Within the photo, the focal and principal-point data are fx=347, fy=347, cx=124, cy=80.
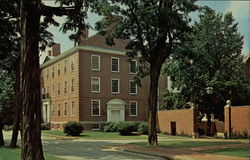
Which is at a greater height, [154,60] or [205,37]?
[205,37]

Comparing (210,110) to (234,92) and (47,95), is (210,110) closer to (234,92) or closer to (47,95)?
(234,92)

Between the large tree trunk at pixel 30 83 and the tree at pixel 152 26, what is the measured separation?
10304mm

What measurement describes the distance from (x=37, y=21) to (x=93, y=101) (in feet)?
107

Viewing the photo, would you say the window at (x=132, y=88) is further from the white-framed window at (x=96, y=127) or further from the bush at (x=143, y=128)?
the bush at (x=143, y=128)

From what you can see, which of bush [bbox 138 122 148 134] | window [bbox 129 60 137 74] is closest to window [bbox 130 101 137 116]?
window [bbox 129 60 137 74]

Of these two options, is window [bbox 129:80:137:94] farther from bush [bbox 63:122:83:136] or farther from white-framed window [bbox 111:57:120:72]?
bush [bbox 63:122:83:136]

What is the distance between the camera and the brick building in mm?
40844

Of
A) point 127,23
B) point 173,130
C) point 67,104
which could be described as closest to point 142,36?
point 127,23

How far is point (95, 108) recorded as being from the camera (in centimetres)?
4162

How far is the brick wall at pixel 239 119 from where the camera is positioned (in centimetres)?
2540

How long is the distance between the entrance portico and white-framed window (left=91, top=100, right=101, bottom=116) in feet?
4.44

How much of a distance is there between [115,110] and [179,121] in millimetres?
13477

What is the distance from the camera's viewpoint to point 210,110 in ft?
106

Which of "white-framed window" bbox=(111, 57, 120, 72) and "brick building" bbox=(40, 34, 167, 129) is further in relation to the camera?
"white-framed window" bbox=(111, 57, 120, 72)
